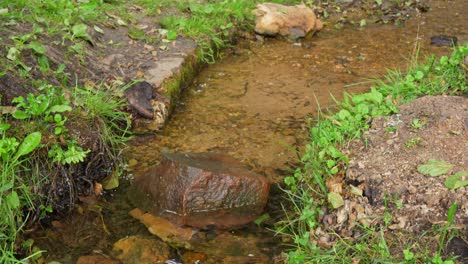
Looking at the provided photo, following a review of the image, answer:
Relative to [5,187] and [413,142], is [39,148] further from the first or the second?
[413,142]

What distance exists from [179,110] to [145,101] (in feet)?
1.42

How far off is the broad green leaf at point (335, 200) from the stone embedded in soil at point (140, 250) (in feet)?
3.57

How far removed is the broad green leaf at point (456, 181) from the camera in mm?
3316

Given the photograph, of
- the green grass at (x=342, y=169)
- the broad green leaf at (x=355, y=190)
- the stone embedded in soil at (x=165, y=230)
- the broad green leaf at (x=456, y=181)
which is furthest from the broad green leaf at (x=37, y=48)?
the broad green leaf at (x=456, y=181)

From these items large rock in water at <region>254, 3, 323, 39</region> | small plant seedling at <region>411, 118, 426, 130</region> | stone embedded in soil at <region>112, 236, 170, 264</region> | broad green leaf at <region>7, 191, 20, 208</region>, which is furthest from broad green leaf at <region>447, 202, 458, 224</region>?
large rock in water at <region>254, 3, 323, 39</region>

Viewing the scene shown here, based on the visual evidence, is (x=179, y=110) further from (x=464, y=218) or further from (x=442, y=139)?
(x=464, y=218)

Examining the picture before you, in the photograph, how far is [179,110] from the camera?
5375 millimetres

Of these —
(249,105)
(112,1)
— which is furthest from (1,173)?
(112,1)

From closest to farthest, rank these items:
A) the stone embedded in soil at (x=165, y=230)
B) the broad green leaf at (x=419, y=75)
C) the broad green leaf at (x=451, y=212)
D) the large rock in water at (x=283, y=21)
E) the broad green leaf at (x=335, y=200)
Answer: the broad green leaf at (x=451, y=212)
the broad green leaf at (x=335, y=200)
the stone embedded in soil at (x=165, y=230)
the broad green leaf at (x=419, y=75)
the large rock in water at (x=283, y=21)

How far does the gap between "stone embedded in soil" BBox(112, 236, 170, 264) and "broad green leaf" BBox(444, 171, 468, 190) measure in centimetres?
178

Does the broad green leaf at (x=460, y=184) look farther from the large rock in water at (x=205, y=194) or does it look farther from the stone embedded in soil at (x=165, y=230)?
the stone embedded in soil at (x=165, y=230)

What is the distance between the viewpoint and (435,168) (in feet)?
11.5

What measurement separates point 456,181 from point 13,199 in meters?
2.66

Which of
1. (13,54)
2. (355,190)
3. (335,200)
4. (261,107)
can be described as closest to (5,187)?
(13,54)
